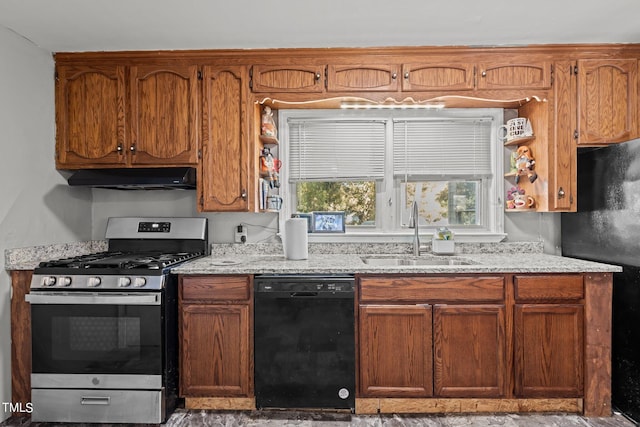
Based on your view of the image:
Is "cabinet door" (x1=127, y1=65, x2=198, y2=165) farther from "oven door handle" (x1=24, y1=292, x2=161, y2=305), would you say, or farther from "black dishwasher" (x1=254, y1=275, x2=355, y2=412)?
"black dishwasher" (x1=254, y1=275, x2=355, y2=412)

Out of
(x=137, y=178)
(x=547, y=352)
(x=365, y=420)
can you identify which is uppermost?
(x=137, y=178)

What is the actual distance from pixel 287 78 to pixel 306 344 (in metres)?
1.76

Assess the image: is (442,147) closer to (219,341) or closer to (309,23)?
(309,23)

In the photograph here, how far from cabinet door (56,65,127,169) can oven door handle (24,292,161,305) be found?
96 cm

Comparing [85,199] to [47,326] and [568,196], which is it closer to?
[47,326]

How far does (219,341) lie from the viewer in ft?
8.14

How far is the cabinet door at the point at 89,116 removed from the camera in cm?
284

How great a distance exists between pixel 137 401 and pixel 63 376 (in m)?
0.45

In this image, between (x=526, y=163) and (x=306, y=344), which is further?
(x=526, y=163)

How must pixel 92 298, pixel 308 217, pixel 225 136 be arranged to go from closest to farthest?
pixel 92 298 < pixel 225 136 < pixel 308 217

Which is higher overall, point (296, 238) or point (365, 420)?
point (296, 238)

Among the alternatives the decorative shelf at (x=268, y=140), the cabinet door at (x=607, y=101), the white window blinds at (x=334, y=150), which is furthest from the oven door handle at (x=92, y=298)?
the cabinet door at (x=607, y=101)

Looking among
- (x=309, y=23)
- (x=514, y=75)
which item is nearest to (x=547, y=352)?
(x=514, y=75)

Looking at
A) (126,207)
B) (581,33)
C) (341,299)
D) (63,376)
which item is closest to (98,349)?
(63,376)
